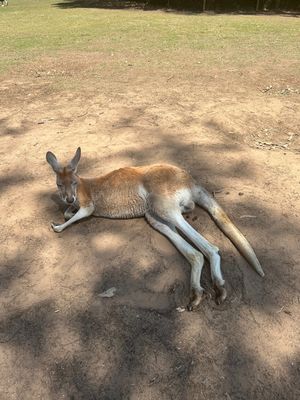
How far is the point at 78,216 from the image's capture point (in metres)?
3.13

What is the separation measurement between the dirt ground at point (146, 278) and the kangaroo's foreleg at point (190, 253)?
7 cm

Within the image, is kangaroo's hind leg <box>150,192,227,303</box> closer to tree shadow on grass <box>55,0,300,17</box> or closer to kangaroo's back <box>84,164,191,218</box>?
kangaroo's back <box>84,164,191,218</box>

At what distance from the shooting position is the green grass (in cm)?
896

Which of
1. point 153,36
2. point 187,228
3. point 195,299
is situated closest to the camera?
point 195,299

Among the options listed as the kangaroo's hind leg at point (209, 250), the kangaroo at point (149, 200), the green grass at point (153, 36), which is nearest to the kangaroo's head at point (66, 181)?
the kangaroo at point (149, 200)

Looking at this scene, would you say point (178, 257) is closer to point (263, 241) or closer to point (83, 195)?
point (263, 241)

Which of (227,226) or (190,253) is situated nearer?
(190,253)

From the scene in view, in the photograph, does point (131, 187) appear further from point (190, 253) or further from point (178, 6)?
point (178, 6)

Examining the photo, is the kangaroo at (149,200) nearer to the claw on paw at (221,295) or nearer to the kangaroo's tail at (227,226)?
the kangaroo's tail at (227,226)

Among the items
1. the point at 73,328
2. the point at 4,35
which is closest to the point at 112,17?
the point at 4,35

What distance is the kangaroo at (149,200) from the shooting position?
9.37ft

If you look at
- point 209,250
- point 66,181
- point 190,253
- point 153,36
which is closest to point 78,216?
point 66,181

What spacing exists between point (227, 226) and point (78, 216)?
1.09 meters

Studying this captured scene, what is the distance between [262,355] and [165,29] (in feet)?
37.6
